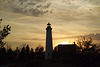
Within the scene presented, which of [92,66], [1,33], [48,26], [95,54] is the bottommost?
[92,66]

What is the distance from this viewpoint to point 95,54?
2666 cm

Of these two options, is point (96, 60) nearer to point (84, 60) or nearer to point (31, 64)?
point (84, 60)

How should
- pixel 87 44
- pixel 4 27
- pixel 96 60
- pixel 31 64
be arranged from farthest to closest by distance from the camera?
pixel 87 44 < pixel 4 27 < pixel 96 60 < pixel 31 64

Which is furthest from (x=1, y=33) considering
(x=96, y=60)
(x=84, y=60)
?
(x=96, y=60)

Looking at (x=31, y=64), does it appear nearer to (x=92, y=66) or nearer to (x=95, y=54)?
(x=92, y=66)

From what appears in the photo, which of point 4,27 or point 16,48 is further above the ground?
→ point 4,27

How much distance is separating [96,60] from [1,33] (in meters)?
21.9

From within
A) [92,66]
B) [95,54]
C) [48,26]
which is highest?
[48,26]

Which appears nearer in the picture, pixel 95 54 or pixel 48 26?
pixel 95 54

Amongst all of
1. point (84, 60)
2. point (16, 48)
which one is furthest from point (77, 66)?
point (16, 48)

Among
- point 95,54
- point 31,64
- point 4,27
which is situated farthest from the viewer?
point 4,27

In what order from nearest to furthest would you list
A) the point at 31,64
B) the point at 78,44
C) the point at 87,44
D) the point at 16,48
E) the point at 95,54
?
the point at 31,64 → the point at 95,54 → the point at 87,44 → the point at 78,44 → the point at 16,48

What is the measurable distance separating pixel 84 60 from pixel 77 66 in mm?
1900

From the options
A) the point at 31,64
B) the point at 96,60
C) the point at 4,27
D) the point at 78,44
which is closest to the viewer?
the point at 31,64
